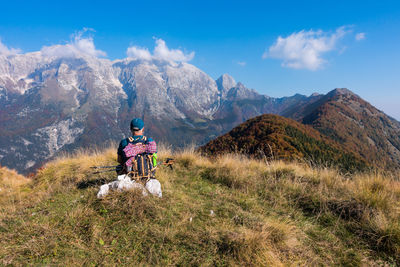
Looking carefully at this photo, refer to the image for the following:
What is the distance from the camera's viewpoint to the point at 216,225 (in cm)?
358

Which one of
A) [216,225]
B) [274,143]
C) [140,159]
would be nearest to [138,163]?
[140,159]

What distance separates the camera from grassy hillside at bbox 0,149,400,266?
2.79 metres

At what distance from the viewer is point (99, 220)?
3.60m

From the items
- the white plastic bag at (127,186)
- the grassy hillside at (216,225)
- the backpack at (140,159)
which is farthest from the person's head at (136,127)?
the grassy hillside at (216,225)

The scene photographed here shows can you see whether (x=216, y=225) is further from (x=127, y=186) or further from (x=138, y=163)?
(x=138, y=163)

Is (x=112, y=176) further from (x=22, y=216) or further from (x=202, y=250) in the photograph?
(x=202, y=250)

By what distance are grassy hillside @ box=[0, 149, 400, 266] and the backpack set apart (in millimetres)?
733

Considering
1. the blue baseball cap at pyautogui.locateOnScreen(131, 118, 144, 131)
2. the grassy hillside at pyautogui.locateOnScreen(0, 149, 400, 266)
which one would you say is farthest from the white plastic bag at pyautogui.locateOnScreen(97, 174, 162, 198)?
the blue baseball cap at pyautogui.locateOnScreen(131, 118, 144, 131)

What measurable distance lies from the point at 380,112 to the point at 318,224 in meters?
261

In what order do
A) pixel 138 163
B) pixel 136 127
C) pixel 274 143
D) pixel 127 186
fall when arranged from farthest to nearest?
pixel 274 143
pixel 136 127
pixel 138 163
pixel 127 186

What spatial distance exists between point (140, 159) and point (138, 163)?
123mm

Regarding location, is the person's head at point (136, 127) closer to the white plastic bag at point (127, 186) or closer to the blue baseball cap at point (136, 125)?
the blue baseball cap at point (136, 125)

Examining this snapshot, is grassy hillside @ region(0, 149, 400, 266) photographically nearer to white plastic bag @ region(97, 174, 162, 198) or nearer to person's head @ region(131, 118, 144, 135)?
white plastic bag @ region(97, 174, 162, 198)

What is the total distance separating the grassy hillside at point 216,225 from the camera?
2.79m
